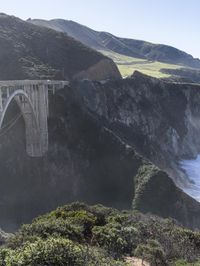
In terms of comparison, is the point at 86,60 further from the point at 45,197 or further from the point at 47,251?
the point at 47,251

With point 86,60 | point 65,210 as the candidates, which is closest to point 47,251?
point 65,210

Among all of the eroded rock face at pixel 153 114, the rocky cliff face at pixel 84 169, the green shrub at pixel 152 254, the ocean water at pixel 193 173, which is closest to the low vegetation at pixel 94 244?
the green shrub at pixel 152 254

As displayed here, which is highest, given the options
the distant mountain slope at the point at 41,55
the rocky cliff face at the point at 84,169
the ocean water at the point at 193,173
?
the distant mountain slope at the point at 41,55

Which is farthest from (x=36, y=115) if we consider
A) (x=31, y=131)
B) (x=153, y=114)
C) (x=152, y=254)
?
(x=152, y=254)

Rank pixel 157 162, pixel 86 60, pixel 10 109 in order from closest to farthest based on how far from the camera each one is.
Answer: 1. pixel 10 109
2. pixel 157 162
3. pixel 86 60

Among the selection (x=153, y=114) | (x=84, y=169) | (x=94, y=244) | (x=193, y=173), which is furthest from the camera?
(x=153, y=114)

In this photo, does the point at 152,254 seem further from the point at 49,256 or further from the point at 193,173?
the point at 193,173

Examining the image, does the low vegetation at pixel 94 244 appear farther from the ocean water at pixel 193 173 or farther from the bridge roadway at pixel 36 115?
the ocean water at pixel 193 173
